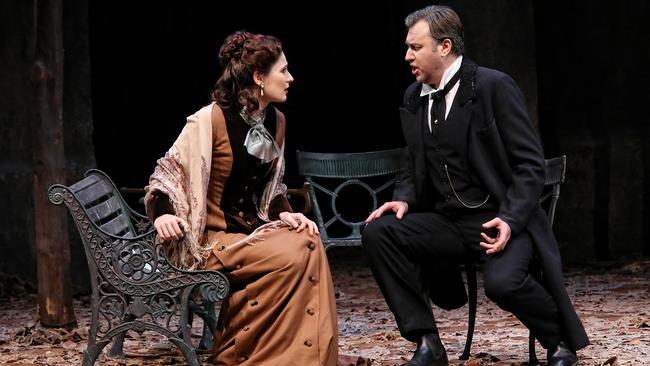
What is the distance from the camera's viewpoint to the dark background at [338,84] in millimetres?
9398

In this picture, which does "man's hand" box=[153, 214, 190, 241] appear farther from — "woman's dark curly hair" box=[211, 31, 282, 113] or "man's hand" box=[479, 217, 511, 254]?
"man's hand" box=[479, 217, 511, 254]

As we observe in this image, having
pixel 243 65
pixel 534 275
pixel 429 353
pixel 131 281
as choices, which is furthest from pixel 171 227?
pixel 534 275

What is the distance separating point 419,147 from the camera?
19.3ft

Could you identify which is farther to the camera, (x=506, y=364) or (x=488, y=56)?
(x=488, y=56)

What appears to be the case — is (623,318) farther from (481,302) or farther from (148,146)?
(148,146)

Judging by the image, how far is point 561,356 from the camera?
221 inches

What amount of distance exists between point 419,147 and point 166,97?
7.22m

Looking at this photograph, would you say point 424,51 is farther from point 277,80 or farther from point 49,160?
point 49,160

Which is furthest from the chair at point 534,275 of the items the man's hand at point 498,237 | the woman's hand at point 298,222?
the woman's hand at point 298,222

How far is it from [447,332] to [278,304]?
1.89 m

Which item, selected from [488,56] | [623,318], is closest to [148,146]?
[488,56]

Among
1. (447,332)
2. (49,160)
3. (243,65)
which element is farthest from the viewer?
(49,160)

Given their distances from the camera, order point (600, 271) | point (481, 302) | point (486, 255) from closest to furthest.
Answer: point (486, 255)
point (481, 302)
point (600, 271)

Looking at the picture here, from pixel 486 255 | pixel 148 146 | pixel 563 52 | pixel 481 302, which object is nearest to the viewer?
pixel 486 255
